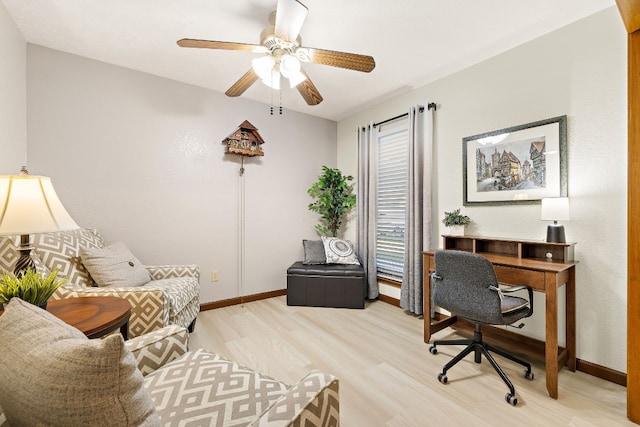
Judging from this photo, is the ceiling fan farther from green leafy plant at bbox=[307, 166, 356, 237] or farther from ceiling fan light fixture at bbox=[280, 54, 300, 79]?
green leafy plant at bbox=[307, 166, 356, 237]

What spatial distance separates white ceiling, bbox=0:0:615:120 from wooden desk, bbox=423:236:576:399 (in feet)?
5.39

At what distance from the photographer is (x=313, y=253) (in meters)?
3.61

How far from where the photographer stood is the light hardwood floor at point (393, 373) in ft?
5.18

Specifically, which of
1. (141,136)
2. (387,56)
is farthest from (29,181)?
(387,56)

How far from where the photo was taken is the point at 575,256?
2.06 m

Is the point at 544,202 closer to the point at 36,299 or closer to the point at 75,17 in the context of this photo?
the point at 36,299

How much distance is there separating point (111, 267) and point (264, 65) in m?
1.87

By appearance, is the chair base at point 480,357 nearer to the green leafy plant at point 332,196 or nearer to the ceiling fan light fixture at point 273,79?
the green leafy plant at point 332,196

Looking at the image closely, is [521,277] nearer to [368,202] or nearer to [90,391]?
[368,202]

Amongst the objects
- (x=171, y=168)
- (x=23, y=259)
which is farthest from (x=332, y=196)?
(x=23, y=259)

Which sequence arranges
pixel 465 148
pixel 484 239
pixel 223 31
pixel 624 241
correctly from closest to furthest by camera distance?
pixel 624 241
pixel 223 31
pixel 484 239
pixel 465 148

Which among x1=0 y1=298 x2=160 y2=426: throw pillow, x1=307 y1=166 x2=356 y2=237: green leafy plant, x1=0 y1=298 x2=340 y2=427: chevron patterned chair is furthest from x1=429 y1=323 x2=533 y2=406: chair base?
x1=307 y1=166 x2=356 y2=237: green leafy plant

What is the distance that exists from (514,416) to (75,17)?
12.8ft

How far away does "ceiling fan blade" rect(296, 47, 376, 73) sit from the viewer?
181 cm
